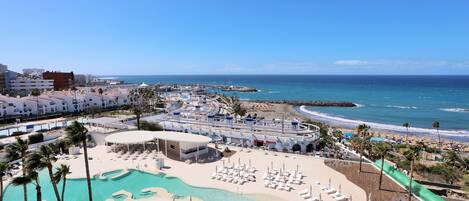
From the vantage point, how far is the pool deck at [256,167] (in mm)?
23703

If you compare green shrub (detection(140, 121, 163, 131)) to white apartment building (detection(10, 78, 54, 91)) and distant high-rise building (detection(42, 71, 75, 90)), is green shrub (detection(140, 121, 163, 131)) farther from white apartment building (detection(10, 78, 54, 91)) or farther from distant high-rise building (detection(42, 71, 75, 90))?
distant high-rise building (detection(42, 71, 75, 90))

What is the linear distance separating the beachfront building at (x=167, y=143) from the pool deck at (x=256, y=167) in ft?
4.96

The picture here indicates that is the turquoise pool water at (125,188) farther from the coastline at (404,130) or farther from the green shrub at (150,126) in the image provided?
the coastline at (404,130)

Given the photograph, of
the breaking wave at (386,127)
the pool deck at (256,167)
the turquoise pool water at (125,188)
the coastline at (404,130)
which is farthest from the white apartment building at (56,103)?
the coastline at (404,130)

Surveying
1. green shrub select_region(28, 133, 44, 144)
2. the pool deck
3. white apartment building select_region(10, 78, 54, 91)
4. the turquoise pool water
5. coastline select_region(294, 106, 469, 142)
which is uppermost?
white apartment building select_region(10, 78, 54, 91)

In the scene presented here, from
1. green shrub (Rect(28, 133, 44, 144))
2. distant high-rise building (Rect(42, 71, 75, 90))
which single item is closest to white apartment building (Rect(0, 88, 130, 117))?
green shrub (Rect(28, 133, 44, 144))

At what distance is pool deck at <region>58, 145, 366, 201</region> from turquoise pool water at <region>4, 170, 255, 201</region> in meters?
0.83

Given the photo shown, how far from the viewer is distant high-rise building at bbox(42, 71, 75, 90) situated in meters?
129

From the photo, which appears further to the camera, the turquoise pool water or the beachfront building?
the beachfront building

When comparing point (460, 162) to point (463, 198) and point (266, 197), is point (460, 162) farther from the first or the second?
point (266, 197)

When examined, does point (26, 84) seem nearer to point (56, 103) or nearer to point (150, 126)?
point (56, 103)

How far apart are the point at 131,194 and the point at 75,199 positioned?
4.35 metres

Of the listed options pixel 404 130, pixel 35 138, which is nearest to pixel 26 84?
pixel 35 138

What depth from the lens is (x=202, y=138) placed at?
3400 centimetres
